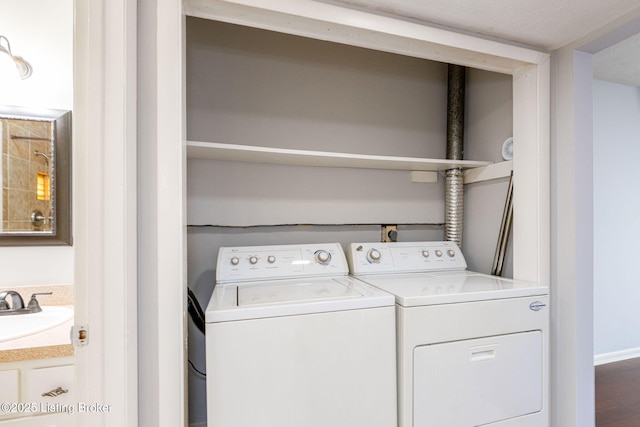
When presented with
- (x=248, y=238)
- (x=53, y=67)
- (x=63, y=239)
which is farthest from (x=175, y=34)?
(x=63, y=239)

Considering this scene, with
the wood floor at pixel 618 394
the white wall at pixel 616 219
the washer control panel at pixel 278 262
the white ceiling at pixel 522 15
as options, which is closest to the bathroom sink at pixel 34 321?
the washer control panel at pixel 278 262

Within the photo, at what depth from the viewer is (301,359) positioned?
3.46 feet

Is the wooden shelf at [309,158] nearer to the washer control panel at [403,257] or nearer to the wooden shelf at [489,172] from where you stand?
the wooden shelf at [489,172]

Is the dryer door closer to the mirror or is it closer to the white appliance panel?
the white appliance panel

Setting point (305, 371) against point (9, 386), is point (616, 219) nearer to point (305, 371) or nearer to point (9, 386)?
point (305, 371)

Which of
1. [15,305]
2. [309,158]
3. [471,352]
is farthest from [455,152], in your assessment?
[15,305]

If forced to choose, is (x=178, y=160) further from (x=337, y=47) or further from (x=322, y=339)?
(x=337, y=47)

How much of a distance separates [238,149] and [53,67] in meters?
1.12

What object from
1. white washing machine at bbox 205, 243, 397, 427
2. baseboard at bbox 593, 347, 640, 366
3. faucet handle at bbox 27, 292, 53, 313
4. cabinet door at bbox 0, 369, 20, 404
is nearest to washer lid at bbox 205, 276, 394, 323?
white washing machine at bbox 205, 243, 397, 427

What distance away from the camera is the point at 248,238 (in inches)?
67.8

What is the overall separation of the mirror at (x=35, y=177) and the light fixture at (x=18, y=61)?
18 cm

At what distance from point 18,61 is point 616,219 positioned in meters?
4.40

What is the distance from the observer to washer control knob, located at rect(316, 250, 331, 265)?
1603 millimetres

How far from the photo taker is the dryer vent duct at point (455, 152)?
1926 mm
